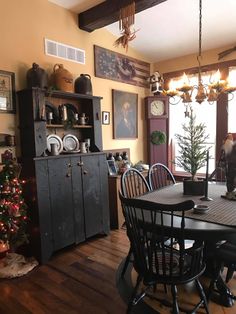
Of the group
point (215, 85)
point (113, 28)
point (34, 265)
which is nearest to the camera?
point (215, 85)

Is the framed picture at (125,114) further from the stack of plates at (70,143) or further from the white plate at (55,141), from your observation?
the white plate at (55,141)

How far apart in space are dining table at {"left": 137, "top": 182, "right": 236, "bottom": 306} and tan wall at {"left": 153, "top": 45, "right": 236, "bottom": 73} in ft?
8.05

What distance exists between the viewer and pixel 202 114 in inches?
169

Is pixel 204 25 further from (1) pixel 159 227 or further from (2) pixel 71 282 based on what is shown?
(2) pixel 71 282

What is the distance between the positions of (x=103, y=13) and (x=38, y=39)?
33.7 inches

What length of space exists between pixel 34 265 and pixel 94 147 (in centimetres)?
158

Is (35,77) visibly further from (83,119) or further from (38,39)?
(83,119)

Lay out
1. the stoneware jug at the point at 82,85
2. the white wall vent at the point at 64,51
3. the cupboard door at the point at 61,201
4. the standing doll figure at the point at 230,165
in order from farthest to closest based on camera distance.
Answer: the stoneware jug at the point at 82,85
the white wall vent at the point at 64,51
the cupboard door at the point at 61,201
the standing doll figure at the point at 230,165

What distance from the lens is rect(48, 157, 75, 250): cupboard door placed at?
2.80m

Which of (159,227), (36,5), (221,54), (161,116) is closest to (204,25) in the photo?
(221,54)

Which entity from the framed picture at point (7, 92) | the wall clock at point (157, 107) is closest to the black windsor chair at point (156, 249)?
the framed picture at point (7, 92)

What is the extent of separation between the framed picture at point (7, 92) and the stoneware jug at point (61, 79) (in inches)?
18.4

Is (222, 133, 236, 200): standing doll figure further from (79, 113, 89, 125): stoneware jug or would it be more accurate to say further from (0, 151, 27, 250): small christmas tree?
(0, 151, 27, 250): small christmas tree

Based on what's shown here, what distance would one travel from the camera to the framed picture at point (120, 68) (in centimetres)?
375
